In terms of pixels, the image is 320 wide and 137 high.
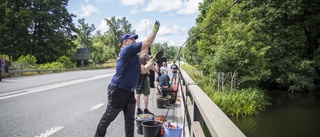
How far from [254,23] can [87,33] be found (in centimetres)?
6721

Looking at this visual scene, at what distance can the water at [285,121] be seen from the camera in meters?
Result: 12.7

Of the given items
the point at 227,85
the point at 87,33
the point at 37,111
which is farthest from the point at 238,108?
the point at 87,33

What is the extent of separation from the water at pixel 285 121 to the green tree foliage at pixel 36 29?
121 feet

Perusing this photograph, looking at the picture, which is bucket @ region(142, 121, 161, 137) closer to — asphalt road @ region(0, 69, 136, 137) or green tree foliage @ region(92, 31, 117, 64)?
asphalt road @ region(0, 69, 136, 137)

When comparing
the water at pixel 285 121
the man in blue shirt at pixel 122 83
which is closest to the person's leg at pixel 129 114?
the man in blue shirt at pixel 122 83

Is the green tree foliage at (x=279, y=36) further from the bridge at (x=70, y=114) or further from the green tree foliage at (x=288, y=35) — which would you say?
the bridge at (x=70, y=114)

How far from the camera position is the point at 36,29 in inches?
1697

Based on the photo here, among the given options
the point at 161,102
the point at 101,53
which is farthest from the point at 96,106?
the point at 101,53

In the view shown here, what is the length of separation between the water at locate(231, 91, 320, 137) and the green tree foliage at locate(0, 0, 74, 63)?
36.8m

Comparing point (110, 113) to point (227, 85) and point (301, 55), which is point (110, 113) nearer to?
point (227, 85)

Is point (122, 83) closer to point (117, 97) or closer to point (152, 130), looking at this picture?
point (117, 97)

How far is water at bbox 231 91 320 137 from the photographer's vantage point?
41.5 ft

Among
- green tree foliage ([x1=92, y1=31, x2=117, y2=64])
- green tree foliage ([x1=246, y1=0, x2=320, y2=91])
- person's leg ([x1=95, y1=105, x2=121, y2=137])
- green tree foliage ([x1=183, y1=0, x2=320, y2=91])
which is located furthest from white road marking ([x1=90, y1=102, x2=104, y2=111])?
green tree foliage ([x1=92, y1=31, x2=117, y2=64])

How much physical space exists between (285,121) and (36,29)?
1706 inches
